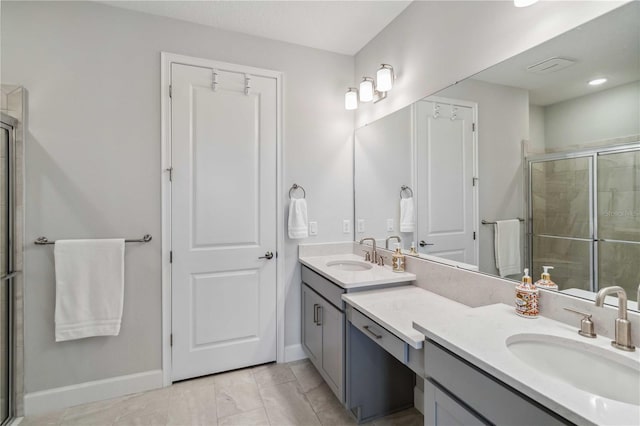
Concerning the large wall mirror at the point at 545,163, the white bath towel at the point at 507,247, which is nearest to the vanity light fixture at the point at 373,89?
the large wall mirror at the point at 545,163

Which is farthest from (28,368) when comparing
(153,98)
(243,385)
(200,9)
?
(200,9)

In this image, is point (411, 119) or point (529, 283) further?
point (411, 119)

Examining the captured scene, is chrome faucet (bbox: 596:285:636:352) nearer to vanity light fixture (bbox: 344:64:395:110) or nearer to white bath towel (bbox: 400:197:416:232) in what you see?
white bath towel (bbox: 400:197:416:232)

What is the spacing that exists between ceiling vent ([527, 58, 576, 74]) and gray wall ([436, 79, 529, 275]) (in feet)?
0.29

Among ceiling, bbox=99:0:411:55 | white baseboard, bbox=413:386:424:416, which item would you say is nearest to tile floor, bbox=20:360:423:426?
white baseboard, bbox=413:386:424:416

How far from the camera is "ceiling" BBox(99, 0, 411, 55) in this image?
1946mm

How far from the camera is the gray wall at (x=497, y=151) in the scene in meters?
1.30

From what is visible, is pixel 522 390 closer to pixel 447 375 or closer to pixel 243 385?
pixel 447 375

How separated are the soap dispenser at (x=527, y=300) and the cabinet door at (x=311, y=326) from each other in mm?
1186

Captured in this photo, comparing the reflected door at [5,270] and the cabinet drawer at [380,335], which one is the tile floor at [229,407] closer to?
the reflected door at [5,270]

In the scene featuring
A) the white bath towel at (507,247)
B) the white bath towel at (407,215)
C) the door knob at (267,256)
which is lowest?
the door knob at (267,256)

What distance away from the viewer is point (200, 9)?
199 cm

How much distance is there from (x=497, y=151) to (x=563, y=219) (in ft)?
1.37

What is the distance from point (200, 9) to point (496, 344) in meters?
2.47
